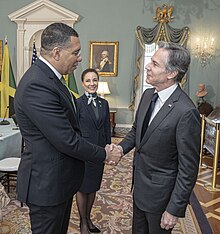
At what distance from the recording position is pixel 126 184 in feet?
14.1

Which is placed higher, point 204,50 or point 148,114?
point 204,50

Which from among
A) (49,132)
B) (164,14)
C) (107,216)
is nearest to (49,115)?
(49,132)

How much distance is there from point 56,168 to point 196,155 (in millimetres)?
773

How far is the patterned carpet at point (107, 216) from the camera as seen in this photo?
9.63 feet

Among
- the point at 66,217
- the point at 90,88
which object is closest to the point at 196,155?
the point at 66,217

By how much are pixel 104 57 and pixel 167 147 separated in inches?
266

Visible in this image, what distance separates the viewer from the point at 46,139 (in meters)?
1.54

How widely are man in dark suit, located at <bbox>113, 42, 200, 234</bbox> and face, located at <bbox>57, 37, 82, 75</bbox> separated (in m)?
0.44

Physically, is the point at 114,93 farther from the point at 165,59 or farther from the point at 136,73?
the point at 165,59

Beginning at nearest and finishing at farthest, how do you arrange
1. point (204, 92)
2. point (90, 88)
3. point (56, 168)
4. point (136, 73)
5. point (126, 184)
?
point (56, 168)
point (90, 88)
point (126, 184)
point (204, 92)
point (136, 73)

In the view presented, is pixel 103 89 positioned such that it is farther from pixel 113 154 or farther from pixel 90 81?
pixel 113 154

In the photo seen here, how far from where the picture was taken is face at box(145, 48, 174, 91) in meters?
1.62

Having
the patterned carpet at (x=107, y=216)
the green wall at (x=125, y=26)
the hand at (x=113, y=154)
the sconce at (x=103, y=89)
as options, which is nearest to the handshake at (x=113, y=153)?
the hand at (x=113, y=154)

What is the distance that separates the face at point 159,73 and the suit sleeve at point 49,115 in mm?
545
